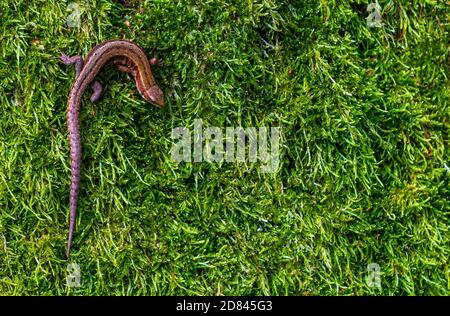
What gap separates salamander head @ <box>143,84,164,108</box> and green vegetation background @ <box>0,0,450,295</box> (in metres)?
0.06

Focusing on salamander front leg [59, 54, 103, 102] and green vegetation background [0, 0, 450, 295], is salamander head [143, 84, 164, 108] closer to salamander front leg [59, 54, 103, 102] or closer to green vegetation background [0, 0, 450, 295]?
green vegetation background [0, 0, 450, 295]

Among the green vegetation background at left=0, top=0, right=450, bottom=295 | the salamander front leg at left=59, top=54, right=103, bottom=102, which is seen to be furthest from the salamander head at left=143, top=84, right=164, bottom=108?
the salamander front leg at left=59, top=54, right=103, bottom=102

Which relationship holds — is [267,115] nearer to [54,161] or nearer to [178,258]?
[178,258]

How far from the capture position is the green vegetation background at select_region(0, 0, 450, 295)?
6.75 ft

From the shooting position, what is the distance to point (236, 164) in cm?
213

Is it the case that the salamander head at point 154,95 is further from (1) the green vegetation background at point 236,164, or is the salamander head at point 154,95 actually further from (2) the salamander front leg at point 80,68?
(2) the salamander front leg at point 80,68

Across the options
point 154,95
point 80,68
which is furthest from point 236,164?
point 80,68

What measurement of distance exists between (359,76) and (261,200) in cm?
70

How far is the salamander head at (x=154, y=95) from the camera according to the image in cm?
201

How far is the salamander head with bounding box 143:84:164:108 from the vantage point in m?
2.01

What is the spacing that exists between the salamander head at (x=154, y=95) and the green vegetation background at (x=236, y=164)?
0.20 ft

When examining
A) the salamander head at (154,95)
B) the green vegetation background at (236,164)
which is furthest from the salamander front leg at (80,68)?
the salamander head at (154,95)

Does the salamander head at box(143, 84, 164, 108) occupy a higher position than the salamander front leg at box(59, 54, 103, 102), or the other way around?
the salamander front leg at box(59, 54, 103, 102)

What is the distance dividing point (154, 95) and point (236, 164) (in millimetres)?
473
